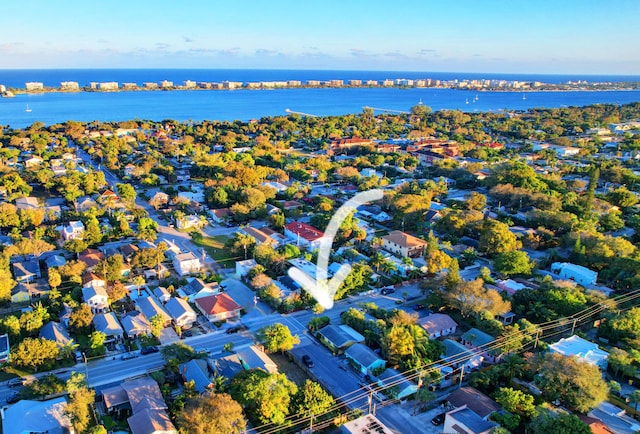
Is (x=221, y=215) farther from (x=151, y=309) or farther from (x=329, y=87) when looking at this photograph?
(x=329, y=87)

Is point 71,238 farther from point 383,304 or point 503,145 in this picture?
point 503,145

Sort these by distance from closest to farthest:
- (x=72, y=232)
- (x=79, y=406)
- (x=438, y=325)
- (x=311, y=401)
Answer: (x=79, y=406), (x=311, y=401), (x=438, y=325), (x=72, y=232)

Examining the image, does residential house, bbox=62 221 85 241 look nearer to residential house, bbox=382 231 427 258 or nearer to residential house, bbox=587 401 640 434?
residential house, bbox=382 231 427 258

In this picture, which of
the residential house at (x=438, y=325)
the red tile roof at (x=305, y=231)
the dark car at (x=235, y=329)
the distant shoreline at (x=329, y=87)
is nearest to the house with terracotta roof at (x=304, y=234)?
the red tile roof at (x=305, y=231)

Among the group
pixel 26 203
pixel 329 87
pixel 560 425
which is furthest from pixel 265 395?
pixel 329 87

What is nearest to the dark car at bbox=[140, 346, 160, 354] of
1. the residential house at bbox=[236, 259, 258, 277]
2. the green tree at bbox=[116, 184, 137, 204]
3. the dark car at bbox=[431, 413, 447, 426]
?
the residential house at bbox=[236, 259, 258, 277]

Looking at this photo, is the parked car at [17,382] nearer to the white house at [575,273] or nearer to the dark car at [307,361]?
the dark car at [307,361]
